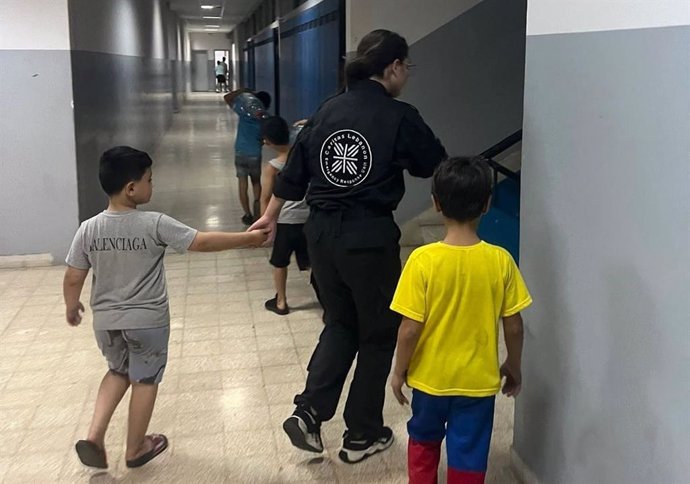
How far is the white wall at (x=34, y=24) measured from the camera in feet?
16.8

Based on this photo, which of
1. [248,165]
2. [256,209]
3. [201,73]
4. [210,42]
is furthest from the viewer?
[210,42]

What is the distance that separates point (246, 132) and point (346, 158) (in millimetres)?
4023

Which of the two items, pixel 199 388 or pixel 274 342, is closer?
pixel 199 388

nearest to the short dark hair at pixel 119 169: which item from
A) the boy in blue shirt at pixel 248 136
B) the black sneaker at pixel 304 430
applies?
the black sneaker at pixel 304 430

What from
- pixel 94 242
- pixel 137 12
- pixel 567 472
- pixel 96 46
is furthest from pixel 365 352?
pixel 137 12

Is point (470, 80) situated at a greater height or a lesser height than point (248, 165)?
greater

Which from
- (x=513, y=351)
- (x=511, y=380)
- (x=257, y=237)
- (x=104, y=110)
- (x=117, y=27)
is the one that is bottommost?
(x=511, y=380)

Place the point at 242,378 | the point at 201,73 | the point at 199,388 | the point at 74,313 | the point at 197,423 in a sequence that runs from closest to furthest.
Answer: the point at 74,313 < the point at 197,423 < the point at 199,388 < the point at 242,378 < the point at 201,73

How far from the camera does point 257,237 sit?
257cm

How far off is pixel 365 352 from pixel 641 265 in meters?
1.13

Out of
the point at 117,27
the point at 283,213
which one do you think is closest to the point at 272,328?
the point at 283,213

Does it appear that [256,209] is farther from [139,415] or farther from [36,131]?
[139,415]

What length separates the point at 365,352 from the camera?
2.65m

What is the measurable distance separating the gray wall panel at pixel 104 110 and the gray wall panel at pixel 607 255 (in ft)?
13.3
